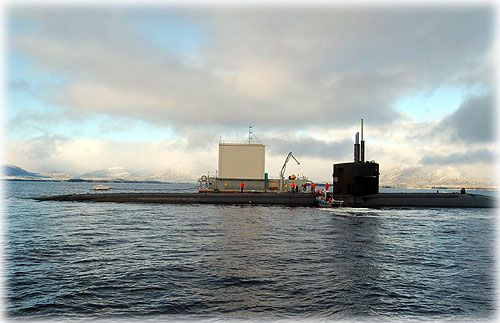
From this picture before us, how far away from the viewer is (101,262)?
1508 cm

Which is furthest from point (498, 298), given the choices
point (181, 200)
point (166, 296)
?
point (181, 200)

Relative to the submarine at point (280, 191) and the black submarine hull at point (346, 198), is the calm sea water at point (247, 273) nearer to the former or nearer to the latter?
the submarine at point (280, 191)

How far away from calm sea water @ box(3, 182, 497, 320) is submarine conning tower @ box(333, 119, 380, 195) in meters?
16.7

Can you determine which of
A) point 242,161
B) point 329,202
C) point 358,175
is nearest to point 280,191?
point 242,161

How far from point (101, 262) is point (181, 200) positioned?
31.8m

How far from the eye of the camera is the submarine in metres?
42.0

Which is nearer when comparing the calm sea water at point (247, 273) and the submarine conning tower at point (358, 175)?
the calm sea water at point (247, 273)

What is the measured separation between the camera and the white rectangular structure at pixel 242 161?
4994 centimetres

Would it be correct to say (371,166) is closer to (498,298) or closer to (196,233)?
(196,233)

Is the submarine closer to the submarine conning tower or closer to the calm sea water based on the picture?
the submarine conning tower

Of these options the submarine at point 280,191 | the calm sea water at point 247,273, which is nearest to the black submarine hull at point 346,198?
the submarine at point 280,191

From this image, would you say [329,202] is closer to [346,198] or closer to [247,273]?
[346,198]

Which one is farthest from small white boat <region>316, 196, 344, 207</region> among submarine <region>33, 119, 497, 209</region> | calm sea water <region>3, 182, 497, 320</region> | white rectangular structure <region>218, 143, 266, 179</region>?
calm sea water <region>3, 182, 497, 320</region>

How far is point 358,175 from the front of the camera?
4134cm
